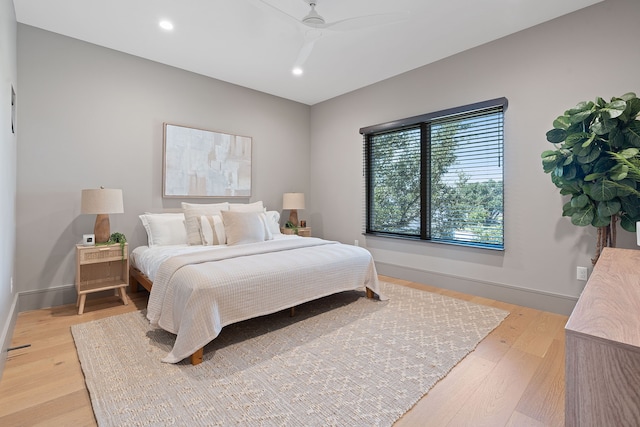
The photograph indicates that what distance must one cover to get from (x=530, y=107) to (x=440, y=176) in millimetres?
1150

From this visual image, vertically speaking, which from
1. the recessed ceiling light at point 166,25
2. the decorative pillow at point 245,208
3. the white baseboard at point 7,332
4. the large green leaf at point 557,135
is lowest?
the white baseboard at point 7,332

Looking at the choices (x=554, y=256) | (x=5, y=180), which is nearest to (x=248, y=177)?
(x=5, y=180)

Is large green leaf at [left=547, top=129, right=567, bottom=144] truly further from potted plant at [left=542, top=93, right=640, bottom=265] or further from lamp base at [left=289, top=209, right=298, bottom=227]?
lamp base at [left=289, top=209, right=298, bottom=227]

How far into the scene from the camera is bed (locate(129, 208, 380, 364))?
2.10m

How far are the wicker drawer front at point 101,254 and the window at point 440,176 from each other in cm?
319

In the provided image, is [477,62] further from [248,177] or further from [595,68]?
[248,177]

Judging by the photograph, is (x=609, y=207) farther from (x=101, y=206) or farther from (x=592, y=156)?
(x=101, y=206)

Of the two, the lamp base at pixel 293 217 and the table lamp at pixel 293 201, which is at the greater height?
the table lamp at pixel 293 201

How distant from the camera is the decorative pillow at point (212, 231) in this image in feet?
11.5

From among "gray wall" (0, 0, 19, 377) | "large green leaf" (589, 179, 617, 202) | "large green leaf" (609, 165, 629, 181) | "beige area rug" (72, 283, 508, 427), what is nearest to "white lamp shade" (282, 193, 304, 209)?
"beige area rug" (72, 283, 508, 427)

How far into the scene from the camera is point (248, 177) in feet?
A: 15.3

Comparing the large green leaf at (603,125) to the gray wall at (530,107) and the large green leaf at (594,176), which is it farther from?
the gray wall at (530,107)

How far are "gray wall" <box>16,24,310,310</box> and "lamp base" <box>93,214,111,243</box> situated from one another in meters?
0.34

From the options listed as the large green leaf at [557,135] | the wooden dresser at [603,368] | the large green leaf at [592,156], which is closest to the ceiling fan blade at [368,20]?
the large green leaf at [557,135]
